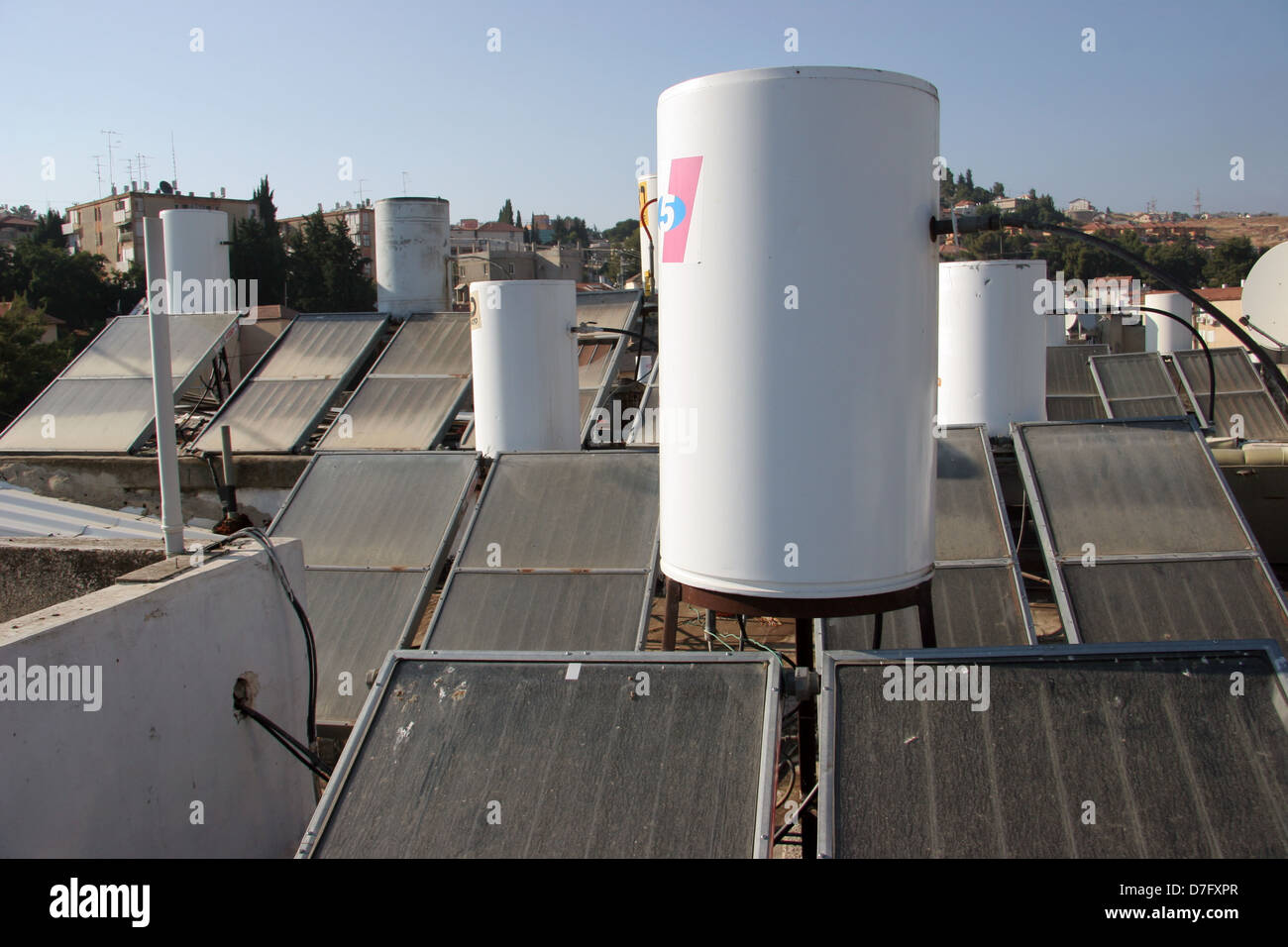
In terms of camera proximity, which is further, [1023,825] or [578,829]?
[578,829]

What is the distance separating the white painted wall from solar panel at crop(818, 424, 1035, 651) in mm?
2778

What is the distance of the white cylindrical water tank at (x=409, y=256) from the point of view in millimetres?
15602

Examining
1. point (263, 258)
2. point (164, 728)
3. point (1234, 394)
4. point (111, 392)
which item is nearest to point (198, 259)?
point (111, 392)

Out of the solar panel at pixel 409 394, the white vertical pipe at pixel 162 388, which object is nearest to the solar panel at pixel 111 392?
the solar panel at pixel 409 394

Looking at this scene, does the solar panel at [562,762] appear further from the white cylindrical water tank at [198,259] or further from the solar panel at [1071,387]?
the white cylindrical water tank at [198,259]

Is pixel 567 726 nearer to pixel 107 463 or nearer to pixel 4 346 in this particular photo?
pixel 107 463

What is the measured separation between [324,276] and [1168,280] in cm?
6005

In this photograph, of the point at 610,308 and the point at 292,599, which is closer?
the point at 292,599

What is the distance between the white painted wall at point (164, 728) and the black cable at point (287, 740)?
55mm

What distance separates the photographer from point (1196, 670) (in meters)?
3.07

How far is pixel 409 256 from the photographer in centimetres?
1560

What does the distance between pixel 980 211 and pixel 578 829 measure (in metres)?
2.53

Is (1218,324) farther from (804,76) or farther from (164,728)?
(164,728)

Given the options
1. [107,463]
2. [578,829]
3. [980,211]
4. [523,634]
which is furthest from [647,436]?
[578,829]
